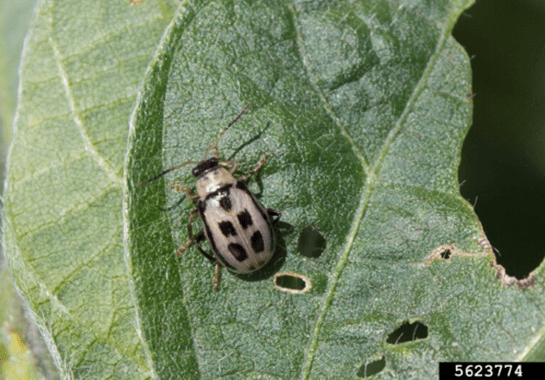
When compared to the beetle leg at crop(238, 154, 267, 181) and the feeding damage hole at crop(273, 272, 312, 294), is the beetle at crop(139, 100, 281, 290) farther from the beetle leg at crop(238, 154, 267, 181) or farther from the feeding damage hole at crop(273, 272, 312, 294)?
the feeding damage hole at crop(273, 272, 312, 294)

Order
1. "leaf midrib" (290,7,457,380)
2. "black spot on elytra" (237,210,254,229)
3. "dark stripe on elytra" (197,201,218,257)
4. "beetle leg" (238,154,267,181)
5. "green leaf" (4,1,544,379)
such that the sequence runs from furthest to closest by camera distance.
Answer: "black spot on elytra" (237,210,254,229)
"dark stripe on elytra" (197,201,218,257)
"beetle leg" (238,154,267,181)
"leaf midrib" (290,7,457,380)
"green leaf" (4,1,544,379)

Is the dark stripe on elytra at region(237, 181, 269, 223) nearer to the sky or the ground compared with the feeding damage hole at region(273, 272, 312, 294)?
nearer to the sky

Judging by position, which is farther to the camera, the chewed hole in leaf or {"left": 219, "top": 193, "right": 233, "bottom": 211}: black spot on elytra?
{"left": 219, "top": 193, "right": 233, "bottom": 211}: black spot on elytra

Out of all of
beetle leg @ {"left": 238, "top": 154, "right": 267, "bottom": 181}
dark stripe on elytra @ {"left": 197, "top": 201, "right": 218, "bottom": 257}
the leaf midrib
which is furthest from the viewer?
dark stripe on elytra @ {"left": 197, "top": 201, "right": 218, "bottom": 257}

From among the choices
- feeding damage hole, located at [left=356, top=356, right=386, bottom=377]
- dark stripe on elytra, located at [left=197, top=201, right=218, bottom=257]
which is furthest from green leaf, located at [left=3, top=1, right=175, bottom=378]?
feeding damage hole, located at [left=356, top=356, right=386, bottom=377]

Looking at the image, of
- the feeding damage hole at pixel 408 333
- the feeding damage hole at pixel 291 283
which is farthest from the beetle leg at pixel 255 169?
the feeding damage hole at pixel 408 333

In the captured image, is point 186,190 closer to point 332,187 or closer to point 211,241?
point 211,241
